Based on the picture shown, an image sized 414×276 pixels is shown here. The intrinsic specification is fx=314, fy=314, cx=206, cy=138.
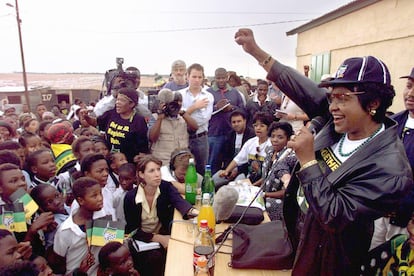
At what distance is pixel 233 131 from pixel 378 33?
5671mm

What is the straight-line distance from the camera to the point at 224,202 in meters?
2.14

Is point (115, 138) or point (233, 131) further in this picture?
point (233, 131)

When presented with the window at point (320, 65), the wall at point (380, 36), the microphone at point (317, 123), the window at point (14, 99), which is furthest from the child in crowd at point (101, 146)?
the window at point (14, 99)

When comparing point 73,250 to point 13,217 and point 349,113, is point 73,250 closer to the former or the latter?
point 13,217

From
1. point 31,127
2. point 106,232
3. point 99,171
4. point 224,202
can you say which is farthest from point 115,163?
point 31,127

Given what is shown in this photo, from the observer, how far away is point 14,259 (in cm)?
175

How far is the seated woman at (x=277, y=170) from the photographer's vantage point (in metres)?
2.49

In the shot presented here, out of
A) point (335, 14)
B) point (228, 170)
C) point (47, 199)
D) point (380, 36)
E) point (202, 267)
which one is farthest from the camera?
point (335, 14)

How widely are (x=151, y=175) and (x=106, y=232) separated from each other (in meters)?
0.71

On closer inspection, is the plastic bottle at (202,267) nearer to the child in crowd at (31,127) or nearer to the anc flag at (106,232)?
the anc flag at (106,232)

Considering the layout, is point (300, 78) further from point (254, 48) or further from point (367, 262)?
point (367, 262)

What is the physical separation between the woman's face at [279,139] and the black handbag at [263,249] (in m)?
1.42

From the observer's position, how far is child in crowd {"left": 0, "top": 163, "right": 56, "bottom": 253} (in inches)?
86.2

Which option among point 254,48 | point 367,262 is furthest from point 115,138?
point 367,262
